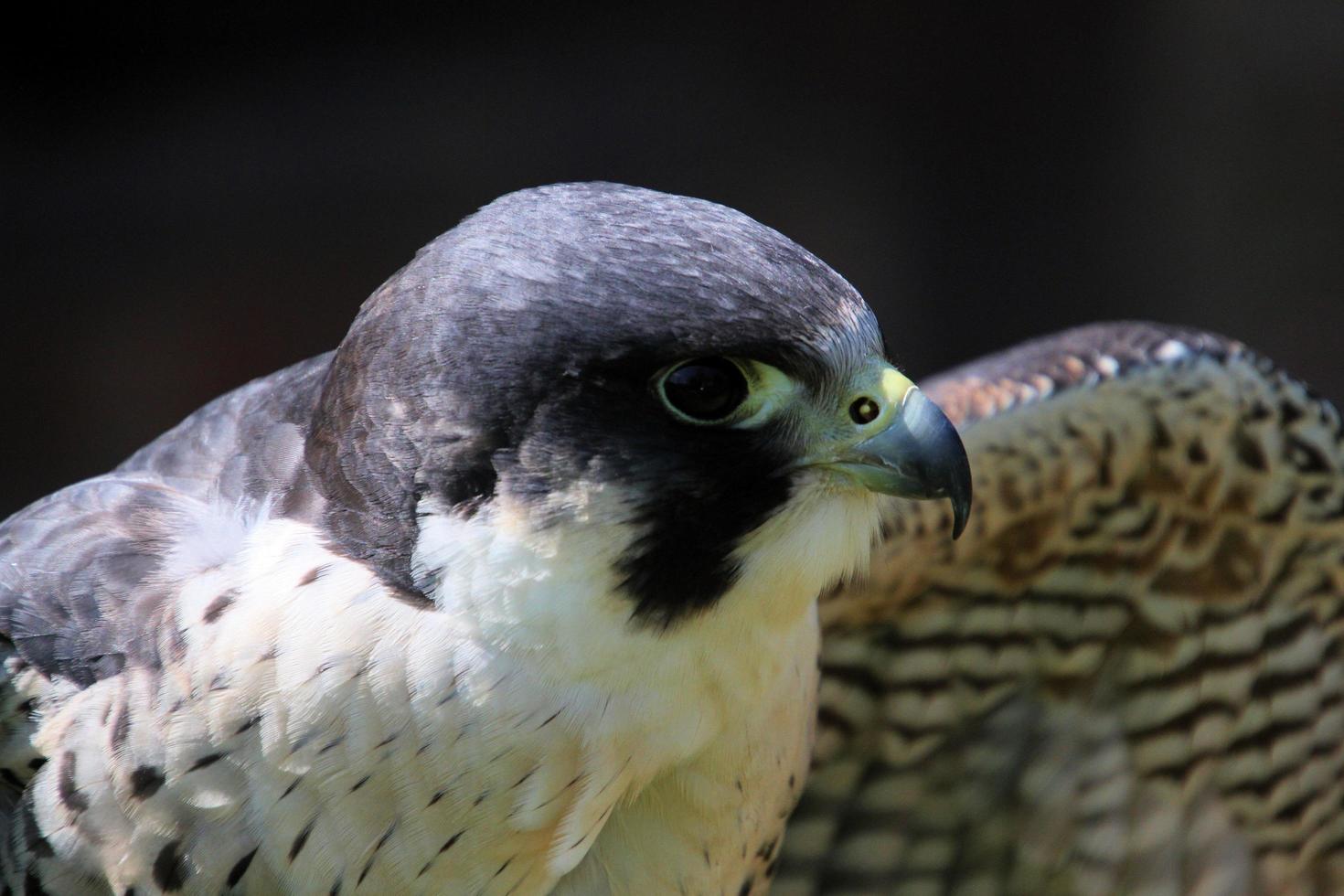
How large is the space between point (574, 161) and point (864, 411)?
494 centimetres

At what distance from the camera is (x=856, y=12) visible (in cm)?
675

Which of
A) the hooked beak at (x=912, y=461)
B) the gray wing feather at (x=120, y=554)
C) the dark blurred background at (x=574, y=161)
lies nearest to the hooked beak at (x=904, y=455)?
the hooked beak at (x=912, y=461)

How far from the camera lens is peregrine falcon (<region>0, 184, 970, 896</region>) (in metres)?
1.96

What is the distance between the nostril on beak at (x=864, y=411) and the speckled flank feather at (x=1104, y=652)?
39.7 inches

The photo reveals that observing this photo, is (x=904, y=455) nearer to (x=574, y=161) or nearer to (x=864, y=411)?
(x=864, y=411)

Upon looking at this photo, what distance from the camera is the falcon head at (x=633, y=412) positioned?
195cm

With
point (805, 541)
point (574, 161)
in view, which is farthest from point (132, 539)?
point (574, 161)

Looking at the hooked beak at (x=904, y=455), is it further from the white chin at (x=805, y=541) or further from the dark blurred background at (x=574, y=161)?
the dark blurred background at (x=574, y=161)

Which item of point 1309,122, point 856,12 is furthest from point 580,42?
point 1309,122

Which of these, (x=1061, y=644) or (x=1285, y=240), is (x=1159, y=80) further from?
(x=1061, y=644)

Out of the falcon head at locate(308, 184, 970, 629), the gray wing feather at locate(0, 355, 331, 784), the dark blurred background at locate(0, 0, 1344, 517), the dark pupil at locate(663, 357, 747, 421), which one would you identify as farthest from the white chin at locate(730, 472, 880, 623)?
the dark blurred background at locate(0, 0, 1344, 517)

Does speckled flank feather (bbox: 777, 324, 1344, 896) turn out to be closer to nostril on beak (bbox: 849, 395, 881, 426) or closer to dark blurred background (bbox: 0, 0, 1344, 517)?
nostril on beak (bbox: 849, 395, 881, 426)

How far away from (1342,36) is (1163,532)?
3706mm

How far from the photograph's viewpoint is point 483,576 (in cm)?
200
